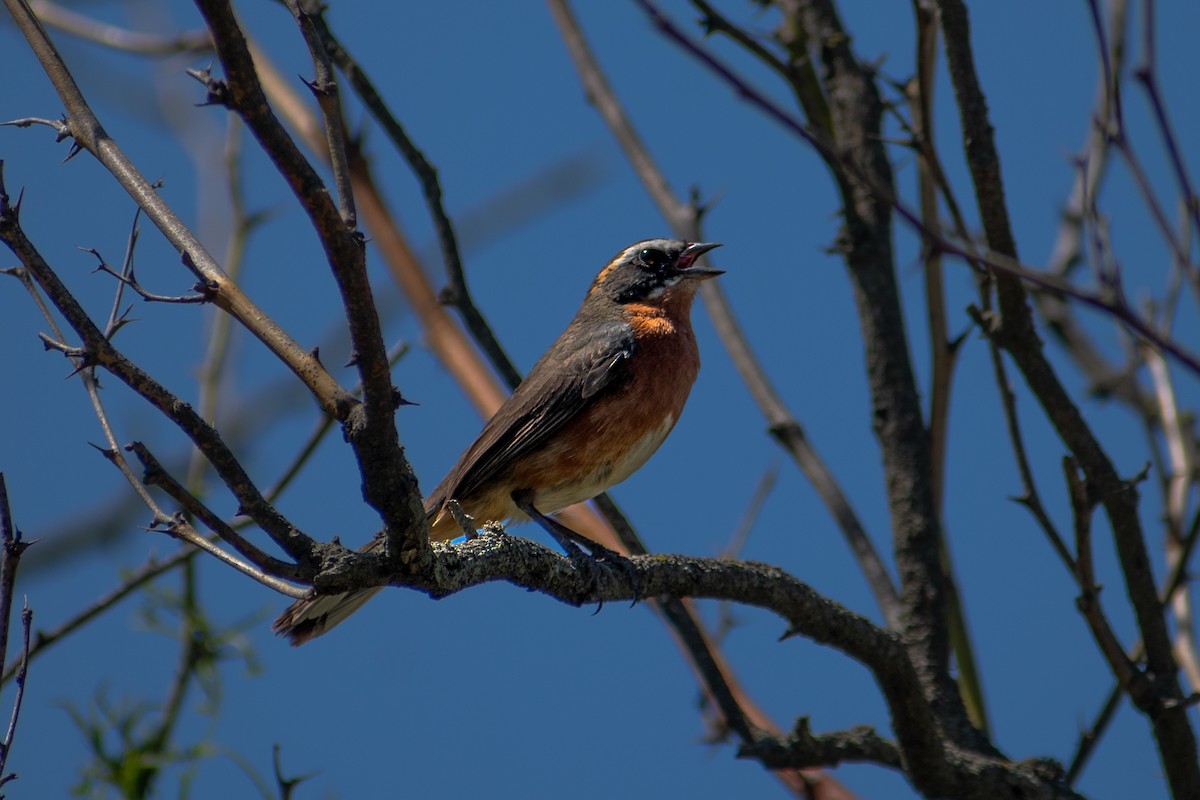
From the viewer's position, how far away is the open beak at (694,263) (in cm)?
656

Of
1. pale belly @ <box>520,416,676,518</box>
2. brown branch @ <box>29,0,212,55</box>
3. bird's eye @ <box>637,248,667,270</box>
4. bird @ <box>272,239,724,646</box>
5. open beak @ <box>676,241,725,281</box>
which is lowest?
pale belly @ <box>520,416,676,518</box>

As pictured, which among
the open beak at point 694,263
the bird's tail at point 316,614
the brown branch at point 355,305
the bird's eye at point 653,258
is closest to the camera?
the brown branch at point 355,305

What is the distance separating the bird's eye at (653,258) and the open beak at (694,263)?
0.35ft

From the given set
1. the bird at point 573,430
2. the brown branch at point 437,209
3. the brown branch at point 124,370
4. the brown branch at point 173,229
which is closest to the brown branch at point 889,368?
the bird at point 573,430

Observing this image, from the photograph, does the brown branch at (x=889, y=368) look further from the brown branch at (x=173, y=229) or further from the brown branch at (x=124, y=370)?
the brown branch at (x=124, y=370)

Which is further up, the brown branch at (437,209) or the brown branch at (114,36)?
the brown branch at (114,36)

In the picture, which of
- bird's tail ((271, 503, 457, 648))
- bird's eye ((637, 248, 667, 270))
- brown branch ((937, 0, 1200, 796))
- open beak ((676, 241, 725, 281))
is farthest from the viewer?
bird's eye ((637, 248, 667, 270))

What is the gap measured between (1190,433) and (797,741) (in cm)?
327

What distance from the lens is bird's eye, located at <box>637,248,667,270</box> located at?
6918 mm

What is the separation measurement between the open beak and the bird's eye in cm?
11

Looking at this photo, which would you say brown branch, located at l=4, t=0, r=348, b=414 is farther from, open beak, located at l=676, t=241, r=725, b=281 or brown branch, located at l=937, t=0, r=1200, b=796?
open beak, located at l=676, t=241, r=725, b=281

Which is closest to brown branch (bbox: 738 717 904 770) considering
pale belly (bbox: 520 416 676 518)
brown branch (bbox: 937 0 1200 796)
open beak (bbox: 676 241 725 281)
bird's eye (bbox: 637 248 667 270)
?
brown branch (bbox: 937 0 1200 796)

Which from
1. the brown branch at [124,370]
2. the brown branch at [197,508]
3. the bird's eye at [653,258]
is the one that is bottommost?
the brown branch at [197,508]

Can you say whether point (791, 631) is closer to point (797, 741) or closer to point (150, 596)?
point (797, 741)
